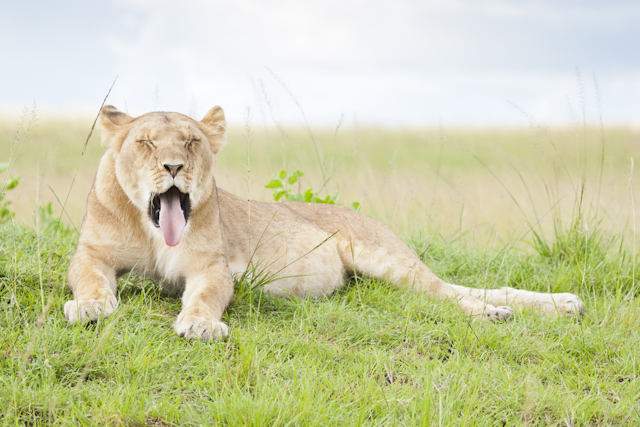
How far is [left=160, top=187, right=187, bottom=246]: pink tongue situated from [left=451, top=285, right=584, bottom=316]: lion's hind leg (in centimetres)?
208

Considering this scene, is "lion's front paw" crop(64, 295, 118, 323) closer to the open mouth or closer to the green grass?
the green grass

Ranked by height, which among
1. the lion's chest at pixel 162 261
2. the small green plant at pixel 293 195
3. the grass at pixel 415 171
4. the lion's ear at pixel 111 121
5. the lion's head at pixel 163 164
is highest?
the lion's ear at pixel 111 121

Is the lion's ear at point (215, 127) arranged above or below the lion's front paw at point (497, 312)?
above

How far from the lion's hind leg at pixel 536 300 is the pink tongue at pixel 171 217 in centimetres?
208

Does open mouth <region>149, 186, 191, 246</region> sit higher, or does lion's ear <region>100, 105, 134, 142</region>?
lion's ear <region>100, 105, 134, 142</region>

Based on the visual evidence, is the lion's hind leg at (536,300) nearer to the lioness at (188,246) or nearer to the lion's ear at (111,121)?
the lioness at (188,246)

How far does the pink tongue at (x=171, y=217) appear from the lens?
135 inches

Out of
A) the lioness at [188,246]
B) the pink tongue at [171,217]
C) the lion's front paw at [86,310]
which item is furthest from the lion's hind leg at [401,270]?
the lion's front paw at [86,310]

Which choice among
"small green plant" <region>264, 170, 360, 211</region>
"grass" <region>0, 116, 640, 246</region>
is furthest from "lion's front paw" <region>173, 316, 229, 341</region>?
"small green plant" <region>264, 170, 360, 211</region>

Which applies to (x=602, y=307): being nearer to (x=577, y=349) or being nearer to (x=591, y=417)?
(x=577, y=349)

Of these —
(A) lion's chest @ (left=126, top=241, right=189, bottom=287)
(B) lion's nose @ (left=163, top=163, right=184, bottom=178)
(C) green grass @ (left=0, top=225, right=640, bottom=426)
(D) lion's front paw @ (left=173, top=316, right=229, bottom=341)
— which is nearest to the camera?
(C) green grass @ (left=0, top=225, right=640, bottom=426)

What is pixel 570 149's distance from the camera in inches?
821

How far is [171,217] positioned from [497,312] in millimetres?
2256

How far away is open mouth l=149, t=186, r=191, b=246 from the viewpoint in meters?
3.44
